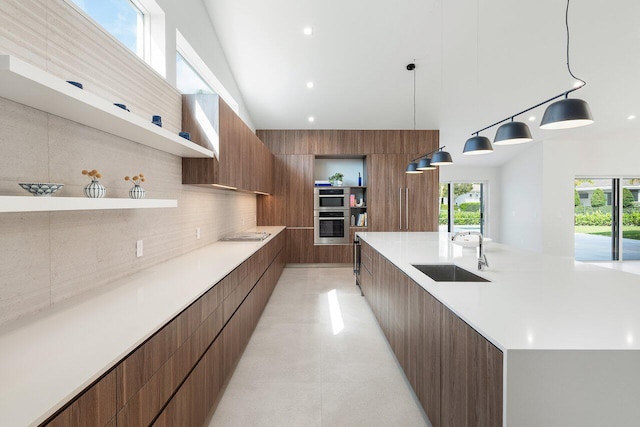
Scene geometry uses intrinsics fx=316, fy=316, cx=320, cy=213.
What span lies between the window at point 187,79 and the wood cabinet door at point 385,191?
3734 millimetres

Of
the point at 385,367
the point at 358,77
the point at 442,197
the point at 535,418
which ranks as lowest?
the point at 385,367

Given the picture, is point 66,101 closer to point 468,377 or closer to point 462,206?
point 468,377

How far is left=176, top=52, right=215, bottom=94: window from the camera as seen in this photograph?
3266mm

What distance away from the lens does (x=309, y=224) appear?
659cm

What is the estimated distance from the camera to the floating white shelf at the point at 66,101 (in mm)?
1022

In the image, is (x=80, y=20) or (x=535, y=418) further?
(x=80, y=20)

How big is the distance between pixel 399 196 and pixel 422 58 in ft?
9.16

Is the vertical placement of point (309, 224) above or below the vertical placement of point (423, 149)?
below

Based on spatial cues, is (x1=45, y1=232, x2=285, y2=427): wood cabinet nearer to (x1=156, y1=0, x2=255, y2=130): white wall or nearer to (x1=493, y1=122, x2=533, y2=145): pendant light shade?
(x1=156, y1=0, x2=255, y2=130): white wall

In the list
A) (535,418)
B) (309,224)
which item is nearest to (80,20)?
(535,418)

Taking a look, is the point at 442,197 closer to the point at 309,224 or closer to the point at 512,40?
the point at 309,224

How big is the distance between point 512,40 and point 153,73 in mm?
4359

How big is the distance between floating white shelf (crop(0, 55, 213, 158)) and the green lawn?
928 centimetres

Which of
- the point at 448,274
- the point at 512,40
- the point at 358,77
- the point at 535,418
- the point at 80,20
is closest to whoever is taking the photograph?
the point at 535,418
